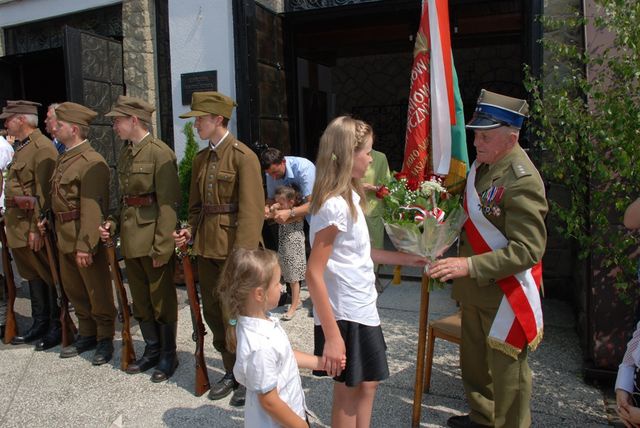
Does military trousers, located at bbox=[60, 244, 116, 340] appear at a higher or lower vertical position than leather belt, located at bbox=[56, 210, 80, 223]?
lower

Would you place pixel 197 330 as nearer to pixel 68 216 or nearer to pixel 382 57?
pixel 68 216

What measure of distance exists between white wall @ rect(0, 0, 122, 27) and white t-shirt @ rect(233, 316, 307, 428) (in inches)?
244

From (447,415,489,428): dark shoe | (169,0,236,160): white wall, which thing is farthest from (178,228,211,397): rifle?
(169,0,236,160): white wall

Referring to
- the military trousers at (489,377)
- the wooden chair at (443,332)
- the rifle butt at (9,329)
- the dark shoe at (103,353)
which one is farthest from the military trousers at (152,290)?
the military trousers at (489,377)

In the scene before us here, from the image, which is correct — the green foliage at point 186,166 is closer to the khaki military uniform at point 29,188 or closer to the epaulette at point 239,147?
the khaki military uniform at point 29,188

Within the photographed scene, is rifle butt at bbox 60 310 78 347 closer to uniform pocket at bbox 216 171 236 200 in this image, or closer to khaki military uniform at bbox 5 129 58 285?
khaki military uniform at bbox 5 129 58 285

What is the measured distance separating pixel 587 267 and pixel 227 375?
2505 millimetres

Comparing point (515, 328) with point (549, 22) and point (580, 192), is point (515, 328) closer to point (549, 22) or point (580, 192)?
point (580, 192)

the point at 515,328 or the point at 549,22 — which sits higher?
the point at 549,22

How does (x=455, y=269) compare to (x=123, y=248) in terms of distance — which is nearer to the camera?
(x=455, y=269)

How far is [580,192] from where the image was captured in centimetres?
347

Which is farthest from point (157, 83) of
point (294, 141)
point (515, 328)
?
point (515, 328)

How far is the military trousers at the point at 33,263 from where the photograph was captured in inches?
181

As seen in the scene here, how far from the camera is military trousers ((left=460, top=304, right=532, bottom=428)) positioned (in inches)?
104
